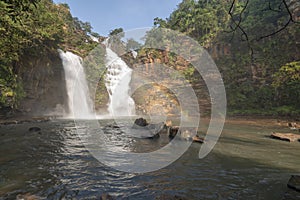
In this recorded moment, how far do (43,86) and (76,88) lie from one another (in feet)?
13.7

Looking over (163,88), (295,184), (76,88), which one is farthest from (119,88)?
(295,184)

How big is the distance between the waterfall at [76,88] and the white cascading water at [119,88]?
558 cm

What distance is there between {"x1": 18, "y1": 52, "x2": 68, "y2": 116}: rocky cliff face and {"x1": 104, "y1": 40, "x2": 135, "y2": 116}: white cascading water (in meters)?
8.89

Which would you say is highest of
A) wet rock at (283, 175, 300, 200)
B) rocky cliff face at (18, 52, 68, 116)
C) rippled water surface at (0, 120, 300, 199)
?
rocky cliff face at (18, 52, 68, 116)

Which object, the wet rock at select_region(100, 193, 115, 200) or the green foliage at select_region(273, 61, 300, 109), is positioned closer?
the wet rock at select_region(100, 193, 115, 200)

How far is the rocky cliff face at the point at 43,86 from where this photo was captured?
20891 millimetres

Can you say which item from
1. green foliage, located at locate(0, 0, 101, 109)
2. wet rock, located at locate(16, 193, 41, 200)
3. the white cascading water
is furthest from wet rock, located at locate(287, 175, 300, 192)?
the white cascading water

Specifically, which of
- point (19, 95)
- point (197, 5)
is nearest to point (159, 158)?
point (19, 95)

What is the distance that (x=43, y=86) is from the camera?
2422 cm

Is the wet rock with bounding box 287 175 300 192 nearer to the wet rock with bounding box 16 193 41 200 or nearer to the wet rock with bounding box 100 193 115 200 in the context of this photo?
the wet rock with bounding box 100 193 115 200

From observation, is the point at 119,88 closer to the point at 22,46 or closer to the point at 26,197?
the point at 22,46

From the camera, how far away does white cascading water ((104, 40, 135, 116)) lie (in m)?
33.7

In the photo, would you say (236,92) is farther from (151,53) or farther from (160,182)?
(160,182)

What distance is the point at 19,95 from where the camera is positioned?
53.8 ft
